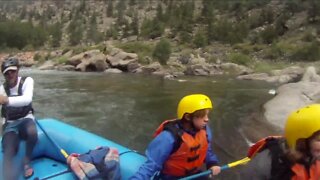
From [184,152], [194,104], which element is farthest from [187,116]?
[184,152]

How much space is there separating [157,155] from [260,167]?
0.93m

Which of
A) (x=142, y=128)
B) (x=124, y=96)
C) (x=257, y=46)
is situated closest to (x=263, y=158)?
(x=142, y=128)

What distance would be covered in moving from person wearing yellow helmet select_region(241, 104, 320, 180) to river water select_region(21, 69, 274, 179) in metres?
3.74

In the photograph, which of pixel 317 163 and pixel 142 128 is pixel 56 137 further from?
pixel 142 128

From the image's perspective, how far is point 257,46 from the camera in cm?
4059

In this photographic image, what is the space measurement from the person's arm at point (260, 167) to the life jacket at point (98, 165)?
1.56 meters

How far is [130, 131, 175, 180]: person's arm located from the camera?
3381mm

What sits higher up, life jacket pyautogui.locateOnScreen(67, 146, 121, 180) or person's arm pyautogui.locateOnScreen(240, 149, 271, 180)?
person's arm pyautogui.locateOnScreen(240, 149, 271, 180)

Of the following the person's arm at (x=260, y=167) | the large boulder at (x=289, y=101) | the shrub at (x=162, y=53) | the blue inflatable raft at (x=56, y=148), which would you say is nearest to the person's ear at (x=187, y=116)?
the person's arm at (x=260, y=167)

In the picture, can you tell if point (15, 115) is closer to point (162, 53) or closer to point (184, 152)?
point (184, 152)

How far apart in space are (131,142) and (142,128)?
4.69 ft

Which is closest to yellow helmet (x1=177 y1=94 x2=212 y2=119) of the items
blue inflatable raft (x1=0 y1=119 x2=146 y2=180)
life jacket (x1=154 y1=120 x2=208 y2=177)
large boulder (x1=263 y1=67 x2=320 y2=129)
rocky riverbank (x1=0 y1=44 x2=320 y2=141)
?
life jacket (x1=154 y1=120 x2=208 y2=177)

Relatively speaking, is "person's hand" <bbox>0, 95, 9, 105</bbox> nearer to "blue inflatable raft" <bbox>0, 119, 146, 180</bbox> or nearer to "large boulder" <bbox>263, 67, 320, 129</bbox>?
"blue inflatable raft" <bbox>0, 119, 146, 180</bbox>

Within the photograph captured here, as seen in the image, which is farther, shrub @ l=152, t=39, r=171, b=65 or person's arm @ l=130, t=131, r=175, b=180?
shrub @ l=152, t=39, r=171, b=65
